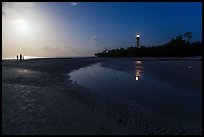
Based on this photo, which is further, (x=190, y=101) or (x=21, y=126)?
(x=190, y=101)

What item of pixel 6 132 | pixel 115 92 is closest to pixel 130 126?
pixel 6 132

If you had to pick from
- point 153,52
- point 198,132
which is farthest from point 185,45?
point 198,132

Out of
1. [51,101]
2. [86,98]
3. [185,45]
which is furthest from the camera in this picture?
[185,45]

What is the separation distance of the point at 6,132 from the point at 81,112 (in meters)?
2.57

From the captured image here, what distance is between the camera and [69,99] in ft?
32.4

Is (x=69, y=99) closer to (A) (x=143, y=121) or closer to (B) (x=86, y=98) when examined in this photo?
(B) (x=86, y=98)

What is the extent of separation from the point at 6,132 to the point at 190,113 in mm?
5427

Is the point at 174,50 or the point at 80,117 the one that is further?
the point at 174,50

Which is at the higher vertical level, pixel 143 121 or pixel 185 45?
pixel 185 45

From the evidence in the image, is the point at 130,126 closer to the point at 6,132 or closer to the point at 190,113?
the point at 190,113

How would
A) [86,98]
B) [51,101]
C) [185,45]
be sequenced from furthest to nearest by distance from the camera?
[185,45]
[86,98]
[51,101]

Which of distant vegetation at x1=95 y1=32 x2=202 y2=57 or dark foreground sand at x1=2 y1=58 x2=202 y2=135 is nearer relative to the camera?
dark foreground sand at x1=2 y1=58 x2=202 y2=135

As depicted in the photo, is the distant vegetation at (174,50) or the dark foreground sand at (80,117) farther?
the distant vegetation at (174,50)

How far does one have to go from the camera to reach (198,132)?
20.4ft
